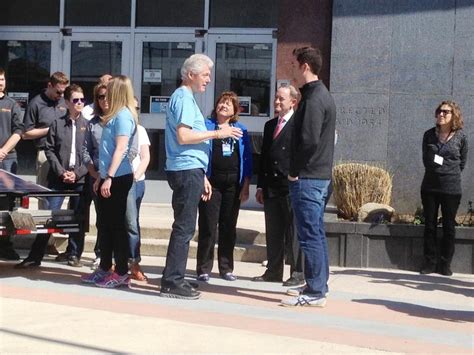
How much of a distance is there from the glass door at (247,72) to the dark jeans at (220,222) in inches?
180

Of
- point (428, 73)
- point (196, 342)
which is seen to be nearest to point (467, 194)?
point (428, 73)

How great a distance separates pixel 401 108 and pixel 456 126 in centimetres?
215

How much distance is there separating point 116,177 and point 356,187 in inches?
141

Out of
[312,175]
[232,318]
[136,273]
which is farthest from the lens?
[136,273]

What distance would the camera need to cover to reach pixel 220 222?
8953 millimetres

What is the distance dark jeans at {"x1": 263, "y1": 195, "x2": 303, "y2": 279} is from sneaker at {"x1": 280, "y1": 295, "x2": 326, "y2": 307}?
3.86 feet

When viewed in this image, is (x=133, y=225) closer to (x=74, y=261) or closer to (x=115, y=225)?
(x=115, y=225)

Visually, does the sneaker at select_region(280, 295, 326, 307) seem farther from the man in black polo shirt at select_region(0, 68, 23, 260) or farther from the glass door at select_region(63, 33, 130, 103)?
the glass door at select_region(63, 33, 130, 103)

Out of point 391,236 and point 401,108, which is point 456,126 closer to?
point 391,236

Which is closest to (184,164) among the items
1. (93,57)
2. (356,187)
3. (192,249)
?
(192,249)

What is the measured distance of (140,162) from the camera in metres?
8.71

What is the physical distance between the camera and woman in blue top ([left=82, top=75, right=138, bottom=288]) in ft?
25.9

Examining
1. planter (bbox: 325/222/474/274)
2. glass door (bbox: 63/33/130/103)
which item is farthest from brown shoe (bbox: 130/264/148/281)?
glass door (bbox: 63/33/130/103)

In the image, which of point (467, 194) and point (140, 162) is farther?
point (467, 194)
